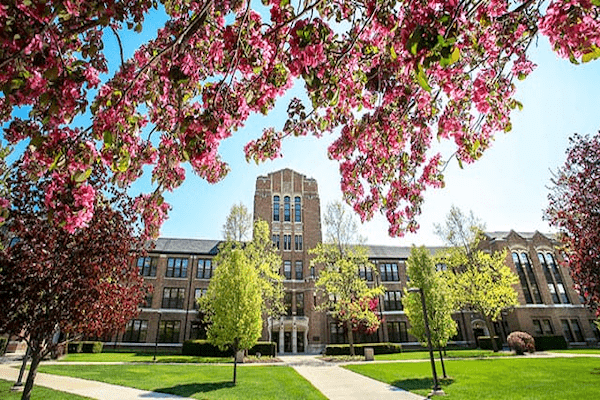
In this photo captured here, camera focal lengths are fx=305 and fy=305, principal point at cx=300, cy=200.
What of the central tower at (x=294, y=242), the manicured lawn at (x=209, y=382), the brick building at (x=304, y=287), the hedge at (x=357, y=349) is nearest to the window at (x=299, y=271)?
the central tower at (x=294, y=242)

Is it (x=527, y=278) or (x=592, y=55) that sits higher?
(x=527, y=278)

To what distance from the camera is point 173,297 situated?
106 ft

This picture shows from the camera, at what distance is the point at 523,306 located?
30.4m

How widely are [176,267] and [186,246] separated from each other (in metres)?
2.98

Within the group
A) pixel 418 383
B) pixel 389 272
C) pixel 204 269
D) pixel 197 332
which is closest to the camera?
pixel 418 383

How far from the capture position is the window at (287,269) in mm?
32719

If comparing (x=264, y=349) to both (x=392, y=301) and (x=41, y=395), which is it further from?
(x=41, y=395)

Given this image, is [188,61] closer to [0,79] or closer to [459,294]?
[0,79]

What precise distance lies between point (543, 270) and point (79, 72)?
42064 mm

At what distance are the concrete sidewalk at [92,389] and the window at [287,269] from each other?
71.2 ft

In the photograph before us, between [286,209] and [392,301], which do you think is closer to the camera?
[392,301]

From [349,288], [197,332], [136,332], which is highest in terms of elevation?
[349,288]

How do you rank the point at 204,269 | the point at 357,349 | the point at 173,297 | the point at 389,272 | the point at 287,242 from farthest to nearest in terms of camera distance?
the point at 389,272 → the point at 287,242 → the point at 204,269 → the point at 173,297 → the point at 357,349

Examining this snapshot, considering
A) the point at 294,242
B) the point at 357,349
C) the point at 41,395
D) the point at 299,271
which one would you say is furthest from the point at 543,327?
the point at 41,395
